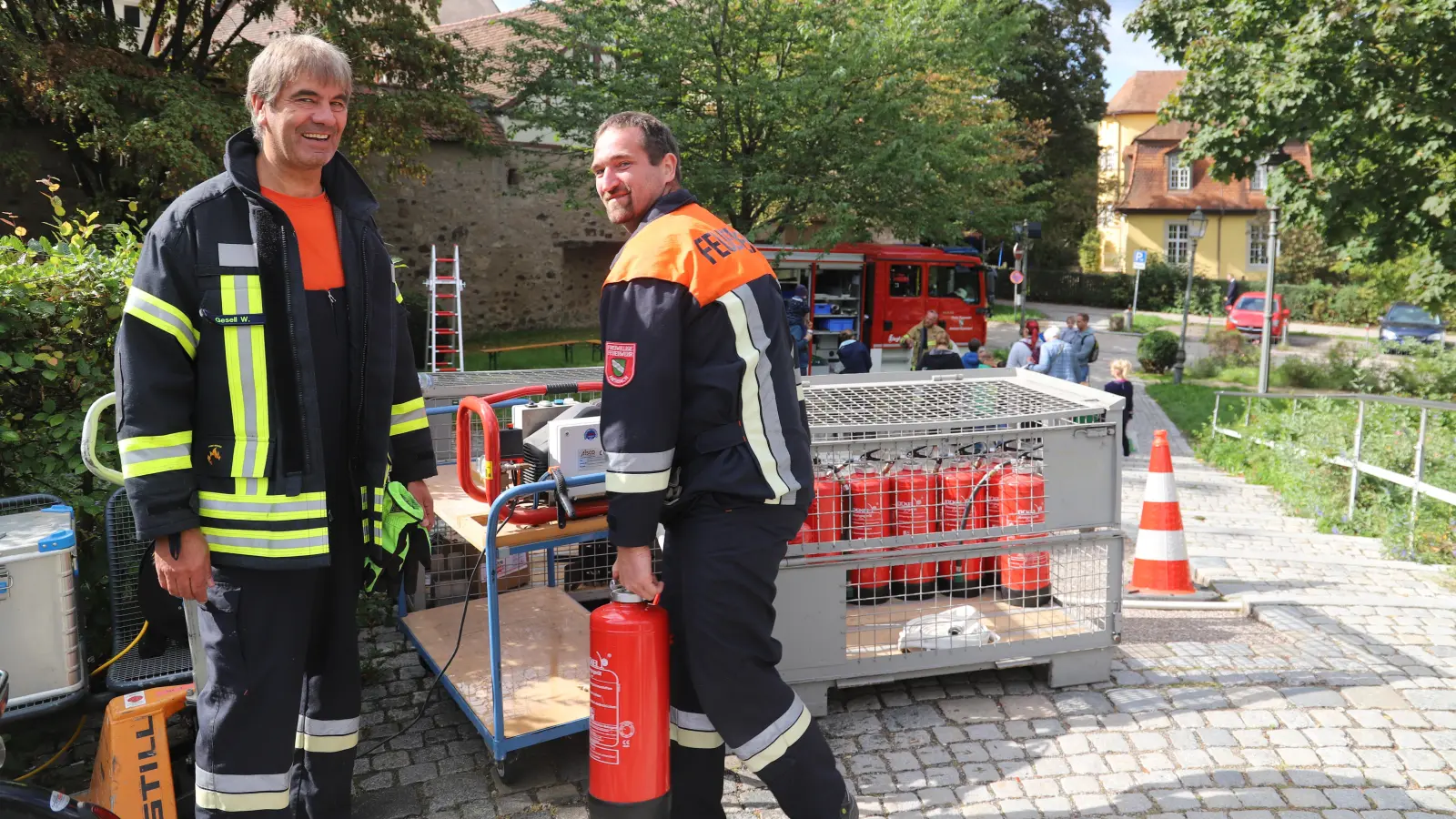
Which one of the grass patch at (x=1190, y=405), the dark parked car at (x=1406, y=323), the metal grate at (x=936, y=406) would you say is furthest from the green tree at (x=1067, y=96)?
the metal grate at (x=936, y=406)

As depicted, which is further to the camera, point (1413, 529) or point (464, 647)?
point (1413, 529)

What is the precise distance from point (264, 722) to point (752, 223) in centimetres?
1607

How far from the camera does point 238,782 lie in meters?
2.63

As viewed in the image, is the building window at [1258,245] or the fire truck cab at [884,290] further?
the building window at [1258,245]

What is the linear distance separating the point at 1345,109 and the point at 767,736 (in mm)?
12628

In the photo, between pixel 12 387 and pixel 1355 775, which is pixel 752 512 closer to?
A: pixel 1355 775

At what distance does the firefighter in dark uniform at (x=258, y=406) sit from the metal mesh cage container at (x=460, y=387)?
6.91 feet

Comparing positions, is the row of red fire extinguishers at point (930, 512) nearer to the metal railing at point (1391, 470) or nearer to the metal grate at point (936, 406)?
the metal grate at point (936, 406)

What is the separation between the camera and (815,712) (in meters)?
4.16

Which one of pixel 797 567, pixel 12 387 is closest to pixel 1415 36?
pixel 797 567

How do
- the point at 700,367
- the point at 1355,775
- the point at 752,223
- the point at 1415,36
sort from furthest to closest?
the point at 752,223 → the point at 1415,36 → the point at 1355,775 → the point at 700,367

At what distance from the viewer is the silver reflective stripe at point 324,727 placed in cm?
294

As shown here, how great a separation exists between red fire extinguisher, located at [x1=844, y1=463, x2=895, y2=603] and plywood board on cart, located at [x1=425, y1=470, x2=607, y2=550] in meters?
1.03

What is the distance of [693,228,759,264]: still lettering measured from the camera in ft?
9.30
